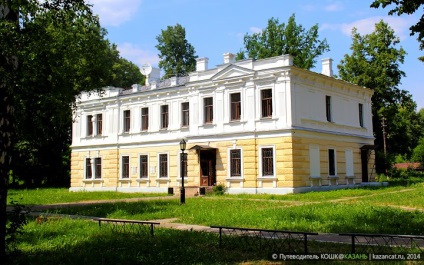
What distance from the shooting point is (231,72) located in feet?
88.3

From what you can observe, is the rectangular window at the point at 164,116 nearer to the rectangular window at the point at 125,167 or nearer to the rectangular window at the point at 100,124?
the rectangular window at the point at 125,167

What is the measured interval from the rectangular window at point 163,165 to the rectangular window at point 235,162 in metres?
6.04

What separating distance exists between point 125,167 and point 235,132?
10.9m

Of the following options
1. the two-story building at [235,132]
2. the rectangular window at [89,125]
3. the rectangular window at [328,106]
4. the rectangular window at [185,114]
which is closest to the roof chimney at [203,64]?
the two-story building at [235,132]

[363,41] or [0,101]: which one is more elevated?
[363,41]

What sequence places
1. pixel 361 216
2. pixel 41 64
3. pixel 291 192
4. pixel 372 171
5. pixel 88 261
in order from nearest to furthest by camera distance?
pixel 88 261, pixel 361 216, pixel 41 64, pixel 291 192, pixel 372 171

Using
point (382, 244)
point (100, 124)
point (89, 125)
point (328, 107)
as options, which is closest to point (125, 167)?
point (100, 124)

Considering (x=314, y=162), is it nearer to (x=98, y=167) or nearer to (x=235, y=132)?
(x=235, y=132)

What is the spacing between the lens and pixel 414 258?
24.6 ft

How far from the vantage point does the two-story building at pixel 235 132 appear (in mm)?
24875

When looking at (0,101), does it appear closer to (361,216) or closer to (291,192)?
(361,216)

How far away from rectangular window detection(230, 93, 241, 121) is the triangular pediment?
125 centimetres

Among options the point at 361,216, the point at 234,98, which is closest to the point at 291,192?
the point at 234,98

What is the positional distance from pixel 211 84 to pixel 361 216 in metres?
16.5
